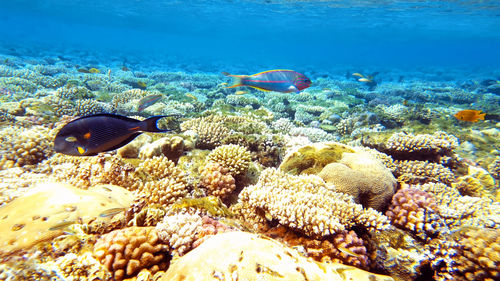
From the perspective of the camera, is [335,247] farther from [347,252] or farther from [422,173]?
[422,173]

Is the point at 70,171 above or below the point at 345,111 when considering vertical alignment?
above

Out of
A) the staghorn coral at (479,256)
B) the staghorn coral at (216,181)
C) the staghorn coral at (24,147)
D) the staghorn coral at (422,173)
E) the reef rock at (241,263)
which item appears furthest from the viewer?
the staghorn coral at (422,173)

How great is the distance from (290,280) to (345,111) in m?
12.4

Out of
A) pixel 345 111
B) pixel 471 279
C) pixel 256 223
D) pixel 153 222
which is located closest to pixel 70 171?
pixel 153 222

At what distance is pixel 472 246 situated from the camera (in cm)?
248

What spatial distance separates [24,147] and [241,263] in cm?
561

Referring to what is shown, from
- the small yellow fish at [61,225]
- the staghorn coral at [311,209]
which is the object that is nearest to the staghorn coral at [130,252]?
the small yellow fish at [61,225]

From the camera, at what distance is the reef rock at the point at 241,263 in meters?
1.68

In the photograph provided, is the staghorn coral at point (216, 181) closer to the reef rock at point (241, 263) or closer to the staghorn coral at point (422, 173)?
the reef rock at point (241, 263)

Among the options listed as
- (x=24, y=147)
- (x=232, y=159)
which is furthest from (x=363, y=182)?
(x=24, y=147)

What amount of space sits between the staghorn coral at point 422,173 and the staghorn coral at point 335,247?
134 inches

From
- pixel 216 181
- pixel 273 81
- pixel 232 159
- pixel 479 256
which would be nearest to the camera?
pixel 479 256

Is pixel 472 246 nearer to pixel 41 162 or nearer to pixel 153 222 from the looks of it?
pixel 153 222

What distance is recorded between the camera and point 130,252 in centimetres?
202
